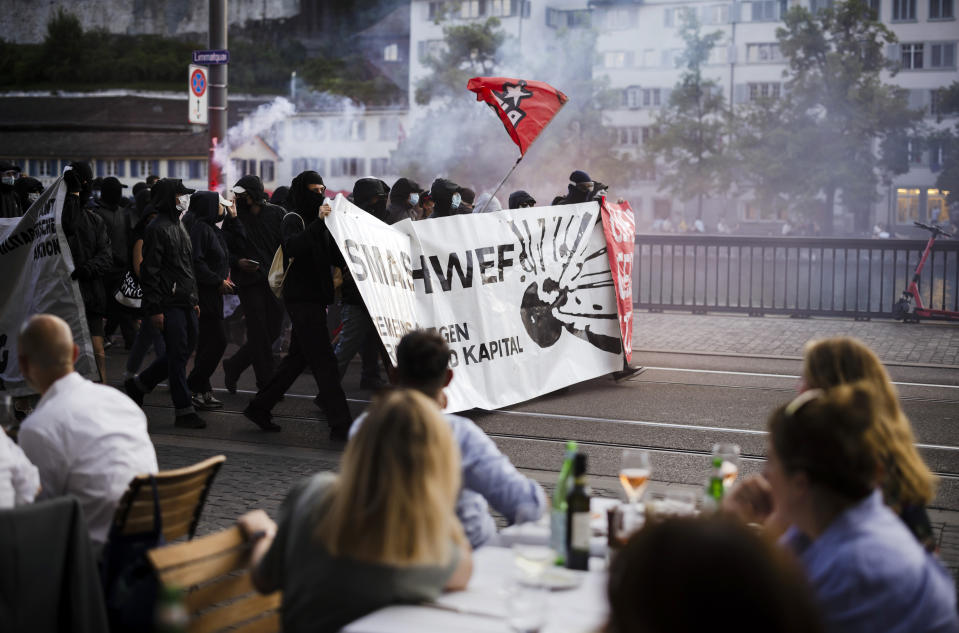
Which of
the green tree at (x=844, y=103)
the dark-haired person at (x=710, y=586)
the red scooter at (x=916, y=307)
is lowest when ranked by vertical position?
the red scooter at (x=916, y=307)

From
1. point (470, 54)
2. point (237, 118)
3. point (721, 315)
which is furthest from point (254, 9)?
point (721, 315)

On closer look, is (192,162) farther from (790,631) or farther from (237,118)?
(790,631)

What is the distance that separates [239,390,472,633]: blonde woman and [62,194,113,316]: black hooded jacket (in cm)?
730

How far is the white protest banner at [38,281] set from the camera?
9.62 m

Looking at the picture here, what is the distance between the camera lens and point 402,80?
86312mm

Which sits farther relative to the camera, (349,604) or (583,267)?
(583,267)

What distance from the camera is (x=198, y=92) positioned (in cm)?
1662

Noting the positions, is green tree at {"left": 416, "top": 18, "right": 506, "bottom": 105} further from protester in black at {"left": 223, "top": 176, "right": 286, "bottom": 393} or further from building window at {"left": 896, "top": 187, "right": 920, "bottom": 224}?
protester in black at {"left": 223, "top": 176, "right": 286, "bottom": 393}

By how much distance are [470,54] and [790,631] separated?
66476mm

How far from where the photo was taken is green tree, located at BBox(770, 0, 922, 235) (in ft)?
179

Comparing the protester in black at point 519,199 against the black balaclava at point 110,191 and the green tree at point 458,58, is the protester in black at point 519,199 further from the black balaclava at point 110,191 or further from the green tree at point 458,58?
the green tree at point 458,58

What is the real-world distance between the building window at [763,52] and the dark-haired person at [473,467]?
77812 mm

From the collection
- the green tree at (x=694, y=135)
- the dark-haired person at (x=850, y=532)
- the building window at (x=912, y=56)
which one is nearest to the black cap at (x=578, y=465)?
the dark-haired person at (x=850, y=532)

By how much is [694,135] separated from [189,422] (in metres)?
56.9
